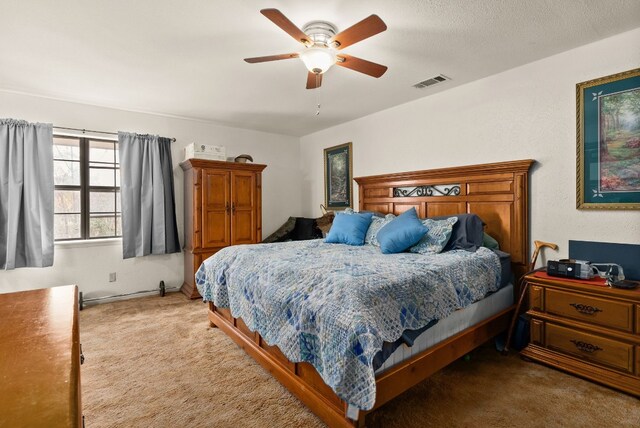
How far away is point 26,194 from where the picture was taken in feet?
11.7

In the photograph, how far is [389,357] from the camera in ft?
5.66

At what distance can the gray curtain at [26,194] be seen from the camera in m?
3.47

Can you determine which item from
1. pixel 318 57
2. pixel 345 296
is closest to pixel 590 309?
pixel 345 296

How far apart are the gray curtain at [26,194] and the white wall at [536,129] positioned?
4.29 meters

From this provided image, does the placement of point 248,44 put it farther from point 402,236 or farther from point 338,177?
point 338,177

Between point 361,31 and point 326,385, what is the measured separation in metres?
2.08

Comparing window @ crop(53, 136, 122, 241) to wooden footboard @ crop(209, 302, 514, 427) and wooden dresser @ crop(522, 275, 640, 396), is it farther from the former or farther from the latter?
wooden dresser @ crop(522, 275, 640, 396)

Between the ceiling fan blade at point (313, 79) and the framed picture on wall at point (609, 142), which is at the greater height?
the ceiling fan blade at point (313, 79)

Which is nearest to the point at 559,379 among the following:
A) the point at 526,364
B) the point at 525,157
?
the point at 526,364

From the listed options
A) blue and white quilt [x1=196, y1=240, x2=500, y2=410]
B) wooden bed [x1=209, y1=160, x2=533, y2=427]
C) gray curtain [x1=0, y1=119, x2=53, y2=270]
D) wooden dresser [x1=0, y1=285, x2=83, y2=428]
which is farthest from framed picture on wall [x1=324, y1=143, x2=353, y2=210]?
wooden dresser [x1=0, y1=285, x2=83, y2=428]

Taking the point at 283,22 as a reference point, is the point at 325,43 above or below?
above

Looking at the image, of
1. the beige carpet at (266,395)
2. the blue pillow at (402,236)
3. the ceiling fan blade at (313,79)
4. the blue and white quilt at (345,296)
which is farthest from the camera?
the blue pillow at (402,236)

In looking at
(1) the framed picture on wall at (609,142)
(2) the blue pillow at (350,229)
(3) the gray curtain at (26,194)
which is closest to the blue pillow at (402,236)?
(2) the blue pillow at (350,229)

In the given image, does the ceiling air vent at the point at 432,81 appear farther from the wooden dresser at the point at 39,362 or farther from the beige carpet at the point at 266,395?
the wooden dresser at the point at 39,362
